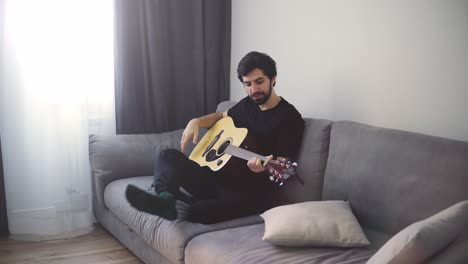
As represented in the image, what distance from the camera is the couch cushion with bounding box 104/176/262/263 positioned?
2.03 metres

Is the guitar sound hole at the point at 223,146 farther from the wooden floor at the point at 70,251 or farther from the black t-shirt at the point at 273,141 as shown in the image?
the wooden floor at the point at 70,251

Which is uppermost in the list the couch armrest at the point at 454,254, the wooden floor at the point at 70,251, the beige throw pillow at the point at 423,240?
the beige throw pillow at the point at 423,240

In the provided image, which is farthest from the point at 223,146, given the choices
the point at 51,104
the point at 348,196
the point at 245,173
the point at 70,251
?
the point at 51,104

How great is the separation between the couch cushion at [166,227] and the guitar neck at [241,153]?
0.29m

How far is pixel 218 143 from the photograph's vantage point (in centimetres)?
255

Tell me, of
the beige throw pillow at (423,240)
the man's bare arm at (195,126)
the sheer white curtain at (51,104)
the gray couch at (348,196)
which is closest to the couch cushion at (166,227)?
the gray couch at (348,196)

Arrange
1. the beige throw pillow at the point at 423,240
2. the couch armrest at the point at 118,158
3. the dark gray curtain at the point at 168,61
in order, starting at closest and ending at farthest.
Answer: the beige throw pillow at the point at 423,240
the couch armrest at the point at 118,158
the dark gray curtain at the point at 168,61

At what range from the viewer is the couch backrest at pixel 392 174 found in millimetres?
1762

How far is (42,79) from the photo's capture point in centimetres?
303

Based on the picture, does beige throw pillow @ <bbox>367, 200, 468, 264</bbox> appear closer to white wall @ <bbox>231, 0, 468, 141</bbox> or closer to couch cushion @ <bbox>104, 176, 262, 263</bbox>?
white wall @ <bbox>231, 0, 468, 141</bbox>

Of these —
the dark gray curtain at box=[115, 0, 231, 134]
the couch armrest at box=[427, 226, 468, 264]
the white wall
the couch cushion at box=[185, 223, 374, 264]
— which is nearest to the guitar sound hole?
the couch cushion at box=[185, 223, 374, 264]

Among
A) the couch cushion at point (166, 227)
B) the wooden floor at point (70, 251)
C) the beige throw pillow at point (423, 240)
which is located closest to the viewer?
the beige throw pillow at point (423, 240)

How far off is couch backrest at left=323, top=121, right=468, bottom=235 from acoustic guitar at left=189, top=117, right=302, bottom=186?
9.9 inches

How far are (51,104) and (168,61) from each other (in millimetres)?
865
